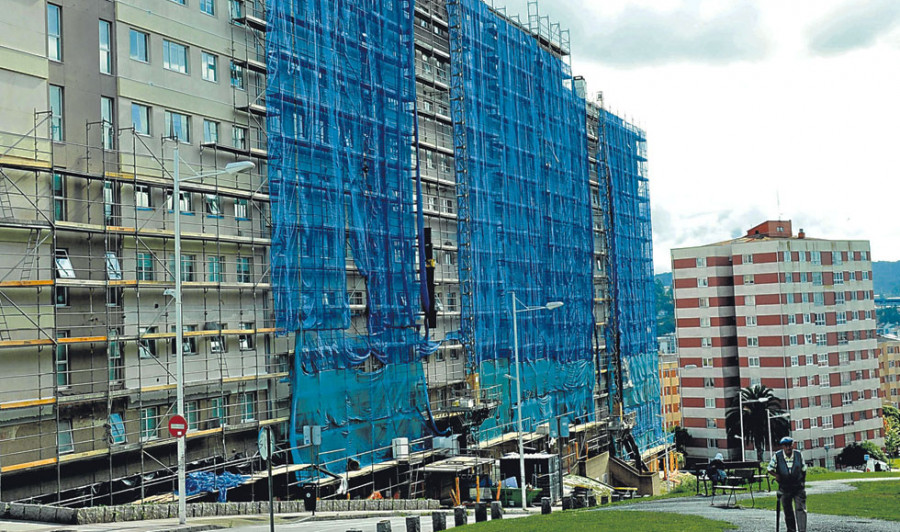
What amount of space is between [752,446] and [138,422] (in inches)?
2991

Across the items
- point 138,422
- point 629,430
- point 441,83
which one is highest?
point 441,83

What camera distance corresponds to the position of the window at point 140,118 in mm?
31400

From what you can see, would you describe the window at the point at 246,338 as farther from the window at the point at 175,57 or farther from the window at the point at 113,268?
the window at the point at 175,57

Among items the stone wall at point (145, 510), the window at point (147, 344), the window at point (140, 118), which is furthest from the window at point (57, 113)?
the stone wall at point (145, 510)

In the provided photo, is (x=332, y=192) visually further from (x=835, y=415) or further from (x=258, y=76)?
(x=835, y=415)

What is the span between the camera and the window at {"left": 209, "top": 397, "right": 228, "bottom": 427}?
109ft

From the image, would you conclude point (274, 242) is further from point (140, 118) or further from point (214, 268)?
point (140, 118)

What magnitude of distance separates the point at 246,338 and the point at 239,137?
8.71m

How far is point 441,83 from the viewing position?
171 feet

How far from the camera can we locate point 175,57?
3344 cm

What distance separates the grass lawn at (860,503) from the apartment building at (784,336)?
69.9 m

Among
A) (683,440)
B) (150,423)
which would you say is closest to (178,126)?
(150,423)

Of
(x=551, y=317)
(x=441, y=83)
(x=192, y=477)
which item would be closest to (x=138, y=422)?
(x=192, y=477)

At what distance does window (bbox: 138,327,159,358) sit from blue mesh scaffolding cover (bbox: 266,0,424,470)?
565 cm
